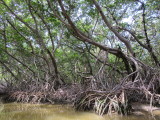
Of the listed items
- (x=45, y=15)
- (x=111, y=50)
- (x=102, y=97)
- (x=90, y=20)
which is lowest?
(x=102, y=97)

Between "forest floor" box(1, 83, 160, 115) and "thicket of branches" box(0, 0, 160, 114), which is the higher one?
"thicket of branches" box(0, 0, 160, 114)

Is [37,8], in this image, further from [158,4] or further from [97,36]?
[158,4]

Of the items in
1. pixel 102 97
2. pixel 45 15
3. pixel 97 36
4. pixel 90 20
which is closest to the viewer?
pixel 102 97

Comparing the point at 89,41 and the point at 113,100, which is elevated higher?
the point at 89,41

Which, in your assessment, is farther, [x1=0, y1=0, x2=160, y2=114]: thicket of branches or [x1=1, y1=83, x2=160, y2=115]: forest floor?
[x1=0, y1=0, x2=160, y2=114]: thicket of branches

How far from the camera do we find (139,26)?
292 inches

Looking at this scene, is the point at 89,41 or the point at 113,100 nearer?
→ the point at 113,100

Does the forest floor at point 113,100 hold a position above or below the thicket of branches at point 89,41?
below

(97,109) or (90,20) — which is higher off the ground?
(90,20)

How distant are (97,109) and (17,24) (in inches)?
204

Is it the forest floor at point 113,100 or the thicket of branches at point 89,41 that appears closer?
the forest floor at point 113,100

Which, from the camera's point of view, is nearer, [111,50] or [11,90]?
[111,50]

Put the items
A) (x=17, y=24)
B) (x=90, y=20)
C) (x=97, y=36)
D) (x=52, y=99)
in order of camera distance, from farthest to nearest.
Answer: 1. (x=97, y=36)
2. (x=90, y=20)
3. (x=17, y=24)
4. (x=52, y=99)

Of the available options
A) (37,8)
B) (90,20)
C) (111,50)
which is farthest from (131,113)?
(90,20)
